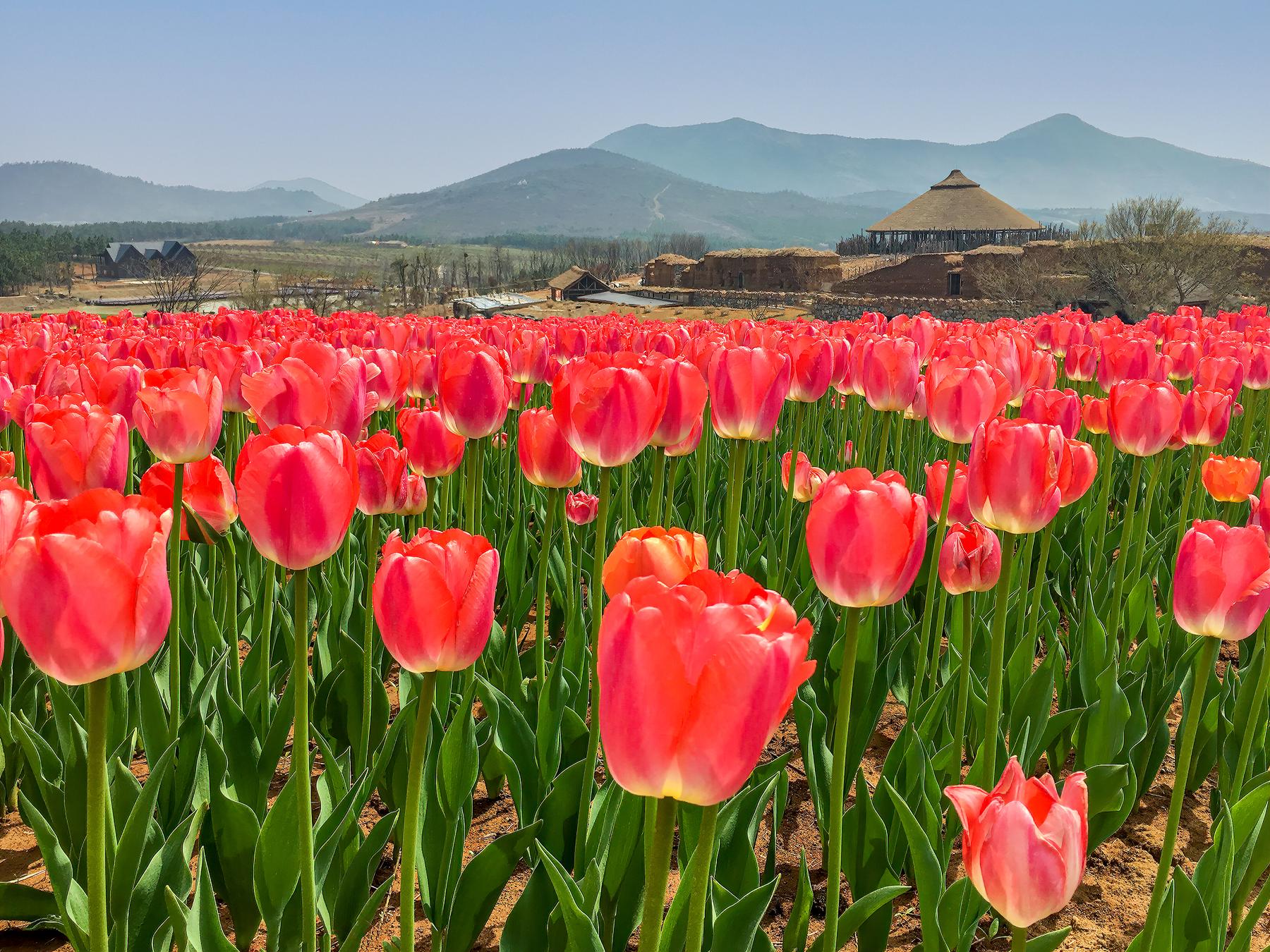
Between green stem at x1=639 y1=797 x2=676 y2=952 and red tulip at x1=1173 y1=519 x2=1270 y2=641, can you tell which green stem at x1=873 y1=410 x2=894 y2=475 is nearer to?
red tulip at x1=1173 y1=519 x2=1270 y2=641

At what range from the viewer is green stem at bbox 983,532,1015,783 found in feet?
6.39

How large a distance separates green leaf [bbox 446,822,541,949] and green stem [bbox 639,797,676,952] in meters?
0.97

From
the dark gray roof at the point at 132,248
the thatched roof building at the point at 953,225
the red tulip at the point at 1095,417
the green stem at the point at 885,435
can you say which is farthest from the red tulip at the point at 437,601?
the dark gray roof at the point at 132,248

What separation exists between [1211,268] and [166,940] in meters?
36.4

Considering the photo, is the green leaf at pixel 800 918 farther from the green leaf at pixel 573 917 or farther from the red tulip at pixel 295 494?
the red tulip at pixel 295 494

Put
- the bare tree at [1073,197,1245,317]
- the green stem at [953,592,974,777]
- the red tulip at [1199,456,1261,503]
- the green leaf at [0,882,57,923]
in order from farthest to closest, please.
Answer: the bare tree at [1073,197,1245,317], the red tulip at [1199,456,1261,503], the green stem at [953,592,974,777], the green leaf at [0,882,57,923]

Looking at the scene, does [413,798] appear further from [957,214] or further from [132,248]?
[132,248]

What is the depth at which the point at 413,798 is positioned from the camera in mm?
1380

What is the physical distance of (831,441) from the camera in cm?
645

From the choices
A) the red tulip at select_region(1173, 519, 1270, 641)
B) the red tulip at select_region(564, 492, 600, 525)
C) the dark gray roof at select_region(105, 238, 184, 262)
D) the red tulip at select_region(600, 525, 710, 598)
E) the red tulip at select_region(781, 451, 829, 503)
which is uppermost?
the dark gray roof at select_region(105, 238, 184, 262)

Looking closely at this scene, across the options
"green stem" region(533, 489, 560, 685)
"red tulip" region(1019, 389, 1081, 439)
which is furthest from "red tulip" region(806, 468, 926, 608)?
"red tulip" region(1019, 389, 1081, 439)

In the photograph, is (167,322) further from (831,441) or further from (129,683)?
(129,683)

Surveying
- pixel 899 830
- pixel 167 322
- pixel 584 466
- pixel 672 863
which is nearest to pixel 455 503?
pixel 584 466

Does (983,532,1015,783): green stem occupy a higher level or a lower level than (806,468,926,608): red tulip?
lower
